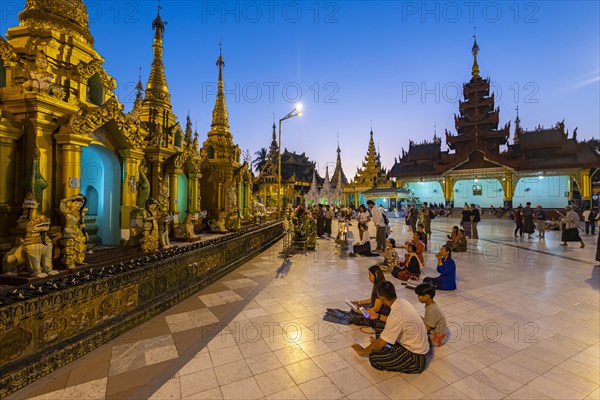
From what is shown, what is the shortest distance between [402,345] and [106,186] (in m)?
6.96

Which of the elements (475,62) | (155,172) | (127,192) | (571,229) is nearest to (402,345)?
(127,192)

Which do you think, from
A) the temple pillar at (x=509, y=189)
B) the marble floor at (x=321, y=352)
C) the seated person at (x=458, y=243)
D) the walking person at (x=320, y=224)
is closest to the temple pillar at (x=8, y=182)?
the marble floor at (x=321, y=352)

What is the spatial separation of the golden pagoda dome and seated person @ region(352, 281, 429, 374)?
24.7 ft

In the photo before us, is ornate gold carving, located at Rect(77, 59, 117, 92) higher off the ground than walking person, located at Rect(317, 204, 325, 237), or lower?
higher

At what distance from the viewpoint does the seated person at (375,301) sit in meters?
4.35

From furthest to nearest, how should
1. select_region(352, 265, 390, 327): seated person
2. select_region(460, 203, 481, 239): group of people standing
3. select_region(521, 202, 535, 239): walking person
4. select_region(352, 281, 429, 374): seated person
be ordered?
select_region(521, 202, 535, 239): walking person
select_region(460, 203, 481, 239): group of people standing
select_region(352, 265, 390, 327): seated person
select_region(352, 281, 429, 374): seated person

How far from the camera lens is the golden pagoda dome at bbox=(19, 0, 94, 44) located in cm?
525

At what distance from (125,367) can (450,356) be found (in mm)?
4217

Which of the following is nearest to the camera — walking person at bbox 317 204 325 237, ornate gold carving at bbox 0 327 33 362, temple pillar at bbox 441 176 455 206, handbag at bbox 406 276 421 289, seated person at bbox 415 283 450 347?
ornate gold carving at bbox 0 327 33 362

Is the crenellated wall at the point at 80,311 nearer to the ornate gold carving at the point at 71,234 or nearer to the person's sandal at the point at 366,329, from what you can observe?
the ornate gold carving at the point at 71,234

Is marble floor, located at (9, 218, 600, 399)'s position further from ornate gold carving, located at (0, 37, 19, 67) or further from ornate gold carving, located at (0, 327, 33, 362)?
ornate gold carving, located at (0, 37, 19, 67)

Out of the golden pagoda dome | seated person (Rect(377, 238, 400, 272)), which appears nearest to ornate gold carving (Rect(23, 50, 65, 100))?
the golden pagoda dome

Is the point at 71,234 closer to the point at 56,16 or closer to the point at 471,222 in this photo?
the point at 56,16

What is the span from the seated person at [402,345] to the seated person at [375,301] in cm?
68
